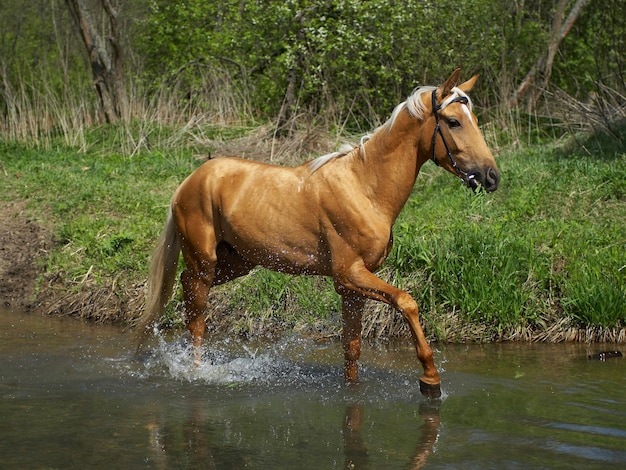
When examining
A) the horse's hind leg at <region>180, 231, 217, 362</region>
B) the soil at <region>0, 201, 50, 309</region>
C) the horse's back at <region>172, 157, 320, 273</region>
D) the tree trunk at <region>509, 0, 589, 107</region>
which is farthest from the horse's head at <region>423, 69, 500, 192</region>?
the tree trunk at <region>509, 0, 589, 107</region>

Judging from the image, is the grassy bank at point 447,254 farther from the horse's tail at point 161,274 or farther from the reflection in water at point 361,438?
the reflection in water at point 361,438

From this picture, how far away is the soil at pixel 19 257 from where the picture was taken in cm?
888

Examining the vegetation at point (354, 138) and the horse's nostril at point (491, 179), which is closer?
the horse's nostril at point (491, 179)

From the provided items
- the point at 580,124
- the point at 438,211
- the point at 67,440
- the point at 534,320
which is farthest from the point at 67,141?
the point at 67,440

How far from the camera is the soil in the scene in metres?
8.88

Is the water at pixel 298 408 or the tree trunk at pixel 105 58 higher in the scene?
the tree trunk at pixel 105 58

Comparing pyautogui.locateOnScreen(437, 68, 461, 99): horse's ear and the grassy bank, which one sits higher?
pyautogui.locateOnScreen(437, 68, 461, 99): horse's ear

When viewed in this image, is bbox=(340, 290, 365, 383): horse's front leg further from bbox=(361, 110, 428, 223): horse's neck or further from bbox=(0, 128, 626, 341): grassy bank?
bbox=(0, 128, 626, 341): grassy bank

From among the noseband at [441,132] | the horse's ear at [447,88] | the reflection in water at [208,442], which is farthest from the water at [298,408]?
the horse's ear at [447,88]

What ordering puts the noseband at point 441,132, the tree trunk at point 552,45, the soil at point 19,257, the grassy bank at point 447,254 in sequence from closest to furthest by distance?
the noseband at point 441,132, the grassy bank at point 447,254, the soil at point 19,257, the tree trunk at point 552,45

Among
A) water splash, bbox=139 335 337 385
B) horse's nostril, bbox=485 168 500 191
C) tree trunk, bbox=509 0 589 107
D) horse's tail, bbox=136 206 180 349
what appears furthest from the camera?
tree trunk, bbox=509 0 589 107

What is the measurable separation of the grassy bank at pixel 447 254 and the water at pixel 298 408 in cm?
29

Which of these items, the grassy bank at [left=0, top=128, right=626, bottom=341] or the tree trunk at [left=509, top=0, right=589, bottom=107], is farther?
the tree trunk at [left=509, top=0, right=589, bottom=107]

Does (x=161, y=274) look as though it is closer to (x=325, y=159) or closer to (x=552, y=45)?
(x=325, y=159)
